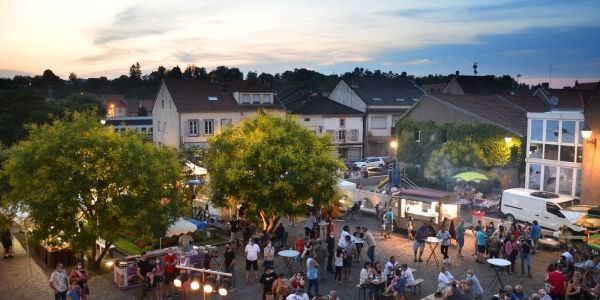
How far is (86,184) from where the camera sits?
55.3 ft

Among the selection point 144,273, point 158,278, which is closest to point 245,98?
point 144,273

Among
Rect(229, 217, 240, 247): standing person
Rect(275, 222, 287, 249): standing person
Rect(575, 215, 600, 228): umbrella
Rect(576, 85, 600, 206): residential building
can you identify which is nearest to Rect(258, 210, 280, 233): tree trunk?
Rect(275, 222, 287, 249): standing person

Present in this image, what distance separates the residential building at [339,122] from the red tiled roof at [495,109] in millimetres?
14802

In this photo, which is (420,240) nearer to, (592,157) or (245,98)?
(592,157)

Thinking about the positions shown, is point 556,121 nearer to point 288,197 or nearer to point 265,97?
point 288,197

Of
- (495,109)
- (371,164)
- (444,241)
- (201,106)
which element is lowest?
(444,241)

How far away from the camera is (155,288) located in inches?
617

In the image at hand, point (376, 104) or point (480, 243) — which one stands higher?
point (376, 104)

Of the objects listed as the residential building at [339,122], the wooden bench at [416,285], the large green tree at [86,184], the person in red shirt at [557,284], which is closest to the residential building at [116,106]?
the residential building at [339,122]

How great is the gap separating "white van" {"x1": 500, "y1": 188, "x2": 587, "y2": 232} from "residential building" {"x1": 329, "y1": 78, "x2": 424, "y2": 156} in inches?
1149

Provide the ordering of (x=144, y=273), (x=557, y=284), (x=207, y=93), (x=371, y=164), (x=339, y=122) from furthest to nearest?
1. (x=339, y=122)
2. (x=207, y=93)
3. (x=371, y=164)
4. (x=144, y=273)
5. (x=557, y=284)

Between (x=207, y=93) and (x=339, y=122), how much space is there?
14.6 m

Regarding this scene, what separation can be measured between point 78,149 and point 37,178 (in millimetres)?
1575

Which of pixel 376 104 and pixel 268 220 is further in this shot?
pixel 376 104
